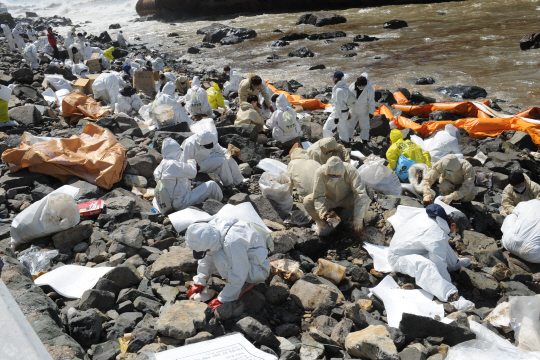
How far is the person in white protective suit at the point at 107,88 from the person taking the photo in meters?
8.97

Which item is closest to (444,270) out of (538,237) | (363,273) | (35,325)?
(363,273)

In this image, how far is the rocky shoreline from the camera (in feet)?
8.75

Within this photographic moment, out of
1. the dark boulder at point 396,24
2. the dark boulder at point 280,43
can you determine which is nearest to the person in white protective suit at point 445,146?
the dark boulder at point 280,43

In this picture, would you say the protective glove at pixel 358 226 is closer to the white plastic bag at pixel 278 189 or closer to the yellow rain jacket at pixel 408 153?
the white plastic bag at pixel 278 189

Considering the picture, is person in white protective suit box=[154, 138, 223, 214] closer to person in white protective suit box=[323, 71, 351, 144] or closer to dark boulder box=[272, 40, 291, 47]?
person in white protective suit box=[323, 71, 351, 144]

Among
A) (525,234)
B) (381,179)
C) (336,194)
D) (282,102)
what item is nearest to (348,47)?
(282,102)

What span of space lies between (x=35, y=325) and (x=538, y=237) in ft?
14.2

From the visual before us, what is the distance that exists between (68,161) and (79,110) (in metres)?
3.31

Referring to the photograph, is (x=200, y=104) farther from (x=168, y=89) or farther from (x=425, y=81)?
(x=425, y=81)

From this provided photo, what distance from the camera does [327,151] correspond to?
17.0 feet

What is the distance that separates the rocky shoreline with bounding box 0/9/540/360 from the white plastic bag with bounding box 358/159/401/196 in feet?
0.53

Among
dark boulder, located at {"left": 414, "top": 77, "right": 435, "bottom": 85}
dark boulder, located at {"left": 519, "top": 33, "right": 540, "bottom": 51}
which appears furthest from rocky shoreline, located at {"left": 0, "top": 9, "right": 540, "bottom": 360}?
dark boulder, located at {"left": 519, "top": 33, "right": 540, "bottom": 51}

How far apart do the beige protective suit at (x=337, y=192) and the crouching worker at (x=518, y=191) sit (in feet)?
5.69

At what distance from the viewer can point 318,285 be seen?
3.29m
